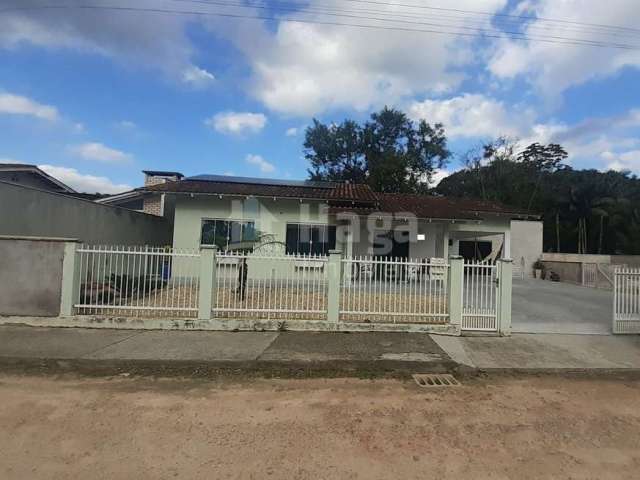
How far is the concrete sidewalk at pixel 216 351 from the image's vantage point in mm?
5488

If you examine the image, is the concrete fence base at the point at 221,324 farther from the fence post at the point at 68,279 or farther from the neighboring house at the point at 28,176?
the neighboring house at the point at 28,176

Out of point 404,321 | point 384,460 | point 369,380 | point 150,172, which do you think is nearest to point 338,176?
point 150,172

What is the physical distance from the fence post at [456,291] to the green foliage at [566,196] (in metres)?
31.1

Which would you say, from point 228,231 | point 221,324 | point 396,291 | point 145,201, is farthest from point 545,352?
point 145,201

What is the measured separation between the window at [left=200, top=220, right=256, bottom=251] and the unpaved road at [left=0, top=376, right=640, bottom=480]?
8.50m

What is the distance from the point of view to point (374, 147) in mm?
31453

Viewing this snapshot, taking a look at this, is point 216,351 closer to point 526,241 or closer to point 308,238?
point 308,238

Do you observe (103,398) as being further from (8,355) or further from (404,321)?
(404,321)

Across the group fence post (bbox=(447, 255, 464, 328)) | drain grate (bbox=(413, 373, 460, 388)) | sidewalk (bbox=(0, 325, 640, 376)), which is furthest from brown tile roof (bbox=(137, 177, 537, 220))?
drain grate (bbox=(413, 373, 460, 388))

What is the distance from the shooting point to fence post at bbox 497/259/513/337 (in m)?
7.33

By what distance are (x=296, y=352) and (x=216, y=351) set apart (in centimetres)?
122

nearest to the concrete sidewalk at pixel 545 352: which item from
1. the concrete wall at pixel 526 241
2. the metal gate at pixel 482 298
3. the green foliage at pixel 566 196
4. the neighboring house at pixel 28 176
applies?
the metal gate at pixel 482 298

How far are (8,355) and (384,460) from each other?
18.1ft

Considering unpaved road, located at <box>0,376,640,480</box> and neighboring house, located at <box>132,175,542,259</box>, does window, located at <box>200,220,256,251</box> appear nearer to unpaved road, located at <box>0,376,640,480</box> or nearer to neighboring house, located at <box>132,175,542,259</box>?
neighboring house, located at <box>132,175,542,259</box>
